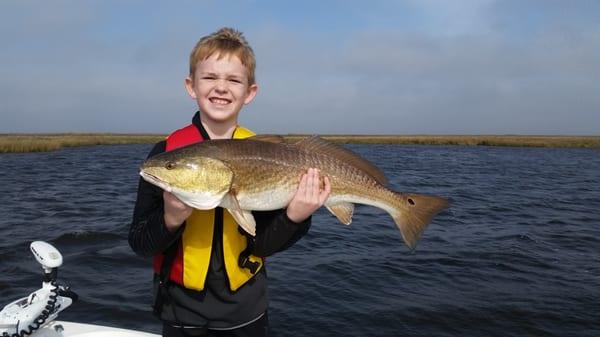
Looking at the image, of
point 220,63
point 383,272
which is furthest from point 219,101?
point 383,272

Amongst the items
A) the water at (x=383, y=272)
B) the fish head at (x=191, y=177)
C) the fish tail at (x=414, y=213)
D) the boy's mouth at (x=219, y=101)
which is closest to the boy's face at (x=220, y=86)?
the boy's mouth at (x=219, y=101)

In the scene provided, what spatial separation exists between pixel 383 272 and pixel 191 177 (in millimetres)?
8536

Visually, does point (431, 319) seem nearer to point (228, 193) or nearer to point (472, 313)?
point (472, 313)

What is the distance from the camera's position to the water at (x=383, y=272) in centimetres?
834

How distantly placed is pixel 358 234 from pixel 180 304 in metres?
11.6

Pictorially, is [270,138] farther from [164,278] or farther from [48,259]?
[48,259]

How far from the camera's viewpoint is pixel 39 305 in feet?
13.5

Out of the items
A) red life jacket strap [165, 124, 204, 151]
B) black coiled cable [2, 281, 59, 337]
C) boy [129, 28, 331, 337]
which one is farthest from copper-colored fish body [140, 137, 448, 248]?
black coiled cable [2, 281, 59, 337]

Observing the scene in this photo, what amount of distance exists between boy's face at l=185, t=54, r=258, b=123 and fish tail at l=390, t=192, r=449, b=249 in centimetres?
167

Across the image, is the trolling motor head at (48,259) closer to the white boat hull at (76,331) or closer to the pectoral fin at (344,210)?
the white boat hull at (76,331)

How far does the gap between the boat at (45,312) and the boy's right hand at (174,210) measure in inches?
71.3

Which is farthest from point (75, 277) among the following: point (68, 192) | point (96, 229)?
point (68, 192)

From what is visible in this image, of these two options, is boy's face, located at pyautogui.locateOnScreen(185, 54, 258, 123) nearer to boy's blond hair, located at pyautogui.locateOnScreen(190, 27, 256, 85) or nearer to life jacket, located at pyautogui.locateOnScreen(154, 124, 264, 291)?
boy's blond hair, located at pyautogui.locateOnScreen(190, 27, 256, 85)

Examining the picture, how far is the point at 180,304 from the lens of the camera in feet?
11.3
